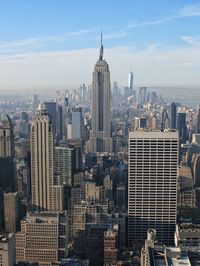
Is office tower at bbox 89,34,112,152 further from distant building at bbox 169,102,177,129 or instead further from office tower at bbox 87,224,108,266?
office tower at bbox 87,224,108,266

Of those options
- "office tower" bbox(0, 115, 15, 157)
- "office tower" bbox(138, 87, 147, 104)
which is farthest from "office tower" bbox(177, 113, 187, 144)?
"office tower" bbox(0, 115, 15, 157)

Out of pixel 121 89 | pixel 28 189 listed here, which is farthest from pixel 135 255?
pixel 121 89

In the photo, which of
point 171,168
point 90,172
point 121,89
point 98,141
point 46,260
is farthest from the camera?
point 98,141

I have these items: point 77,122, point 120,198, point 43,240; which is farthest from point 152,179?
point 77,122

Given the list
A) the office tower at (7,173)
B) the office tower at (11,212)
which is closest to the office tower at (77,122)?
the office tower at (7,173)

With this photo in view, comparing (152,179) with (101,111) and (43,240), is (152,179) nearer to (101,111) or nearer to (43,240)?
(43,240)

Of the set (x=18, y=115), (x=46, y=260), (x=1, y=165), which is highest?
(x=18, y=115)

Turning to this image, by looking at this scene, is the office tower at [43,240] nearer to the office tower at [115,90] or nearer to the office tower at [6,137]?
the office tower at [6,137]

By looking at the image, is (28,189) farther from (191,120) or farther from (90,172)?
(191,120)
